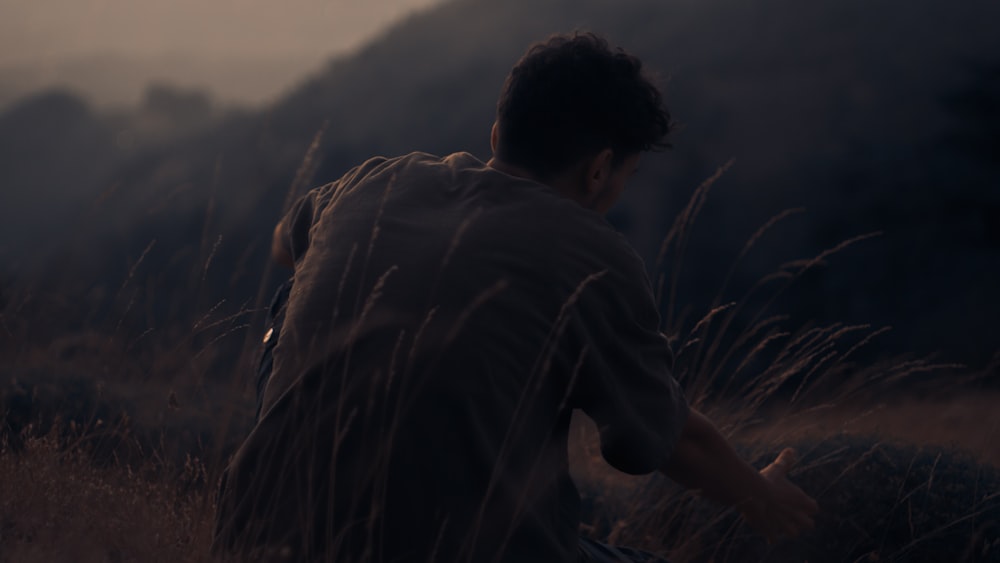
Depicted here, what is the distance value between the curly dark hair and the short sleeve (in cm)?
21

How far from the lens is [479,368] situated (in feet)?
4.14

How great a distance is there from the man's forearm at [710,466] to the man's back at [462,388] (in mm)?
95

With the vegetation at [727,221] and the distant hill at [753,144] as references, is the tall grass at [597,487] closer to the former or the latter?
the vegetation at [727,221]

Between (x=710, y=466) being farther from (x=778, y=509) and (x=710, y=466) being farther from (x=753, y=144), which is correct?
(x=753, y=144)

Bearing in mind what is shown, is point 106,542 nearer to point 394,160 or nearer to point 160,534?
point 160,534

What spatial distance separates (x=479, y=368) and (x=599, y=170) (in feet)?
1.30

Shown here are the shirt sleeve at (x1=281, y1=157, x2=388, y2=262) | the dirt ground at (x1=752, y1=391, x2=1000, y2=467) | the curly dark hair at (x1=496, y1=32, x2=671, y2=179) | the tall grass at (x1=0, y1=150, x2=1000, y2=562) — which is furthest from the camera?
the dirt ground at (x1=752, y1=391, x2=1000, y2=467)

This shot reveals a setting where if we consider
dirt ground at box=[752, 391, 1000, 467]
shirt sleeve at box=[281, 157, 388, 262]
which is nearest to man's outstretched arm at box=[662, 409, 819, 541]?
shirt sleeve at box=[281, 157, 388, 262]

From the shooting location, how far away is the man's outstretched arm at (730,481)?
143cm

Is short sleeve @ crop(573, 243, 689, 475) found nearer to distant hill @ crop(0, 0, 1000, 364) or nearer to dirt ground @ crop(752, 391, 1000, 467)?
dirt ground @ crop(752, 391, 1000, 467)

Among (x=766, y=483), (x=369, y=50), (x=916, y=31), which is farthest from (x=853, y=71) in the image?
(x=766, y=483)

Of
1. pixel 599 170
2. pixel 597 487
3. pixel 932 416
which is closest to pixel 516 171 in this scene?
pixel 599 170

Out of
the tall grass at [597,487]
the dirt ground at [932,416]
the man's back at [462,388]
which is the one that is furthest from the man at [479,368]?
the dirt ground at [932,416]

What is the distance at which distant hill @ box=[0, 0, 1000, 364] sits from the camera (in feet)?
26.4
